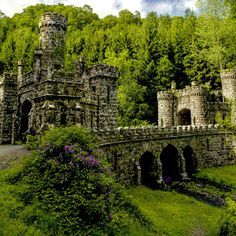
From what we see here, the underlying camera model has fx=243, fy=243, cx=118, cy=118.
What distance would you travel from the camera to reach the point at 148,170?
65.4ft

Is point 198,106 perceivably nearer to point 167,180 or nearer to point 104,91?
point 167,180

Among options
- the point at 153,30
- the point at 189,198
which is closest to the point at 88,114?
the point at 189,198

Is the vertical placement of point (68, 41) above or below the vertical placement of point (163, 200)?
above

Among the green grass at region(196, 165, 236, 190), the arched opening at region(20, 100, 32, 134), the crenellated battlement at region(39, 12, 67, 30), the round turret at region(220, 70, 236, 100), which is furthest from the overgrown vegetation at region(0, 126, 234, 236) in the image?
the round turret at region(220, 70, 236, 100)

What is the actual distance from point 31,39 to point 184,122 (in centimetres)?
3200

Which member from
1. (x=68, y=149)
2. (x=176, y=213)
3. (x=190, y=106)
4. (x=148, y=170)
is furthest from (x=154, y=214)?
(x=190, y=106)

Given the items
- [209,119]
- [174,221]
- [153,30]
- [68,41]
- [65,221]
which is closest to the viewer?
[65,221]

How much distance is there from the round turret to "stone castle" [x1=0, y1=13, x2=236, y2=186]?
113mm

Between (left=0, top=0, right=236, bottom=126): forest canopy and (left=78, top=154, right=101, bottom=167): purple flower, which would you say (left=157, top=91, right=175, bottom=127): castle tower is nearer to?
(left=0, top=0, right=236, bottom=126): forest canopy

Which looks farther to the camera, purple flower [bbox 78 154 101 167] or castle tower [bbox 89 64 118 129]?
castle tower [bbox 89 64 118 129]

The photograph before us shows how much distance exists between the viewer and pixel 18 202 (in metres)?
7.27

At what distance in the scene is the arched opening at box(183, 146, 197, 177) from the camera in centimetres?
2359

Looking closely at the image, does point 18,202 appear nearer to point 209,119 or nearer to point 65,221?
point 65,221

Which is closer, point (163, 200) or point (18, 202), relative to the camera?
point (18, 202)
